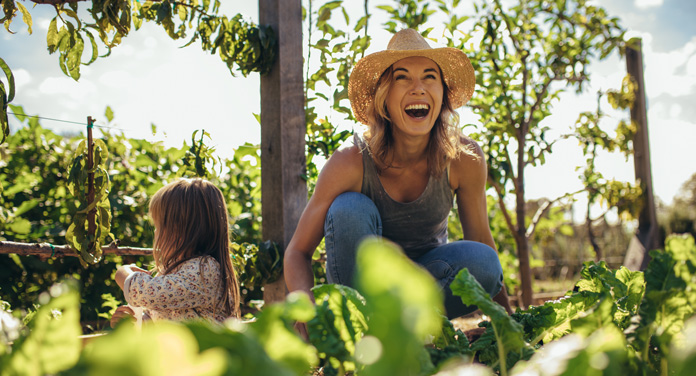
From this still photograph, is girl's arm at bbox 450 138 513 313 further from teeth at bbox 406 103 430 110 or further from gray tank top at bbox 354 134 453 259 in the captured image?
teeth at bbox 406 103 430 110

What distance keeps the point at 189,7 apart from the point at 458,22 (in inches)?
57.3

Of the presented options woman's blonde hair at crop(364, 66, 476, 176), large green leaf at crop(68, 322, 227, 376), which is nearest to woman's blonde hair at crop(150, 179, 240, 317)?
woman's blonde hair at crop(364, 66, 476, 176)

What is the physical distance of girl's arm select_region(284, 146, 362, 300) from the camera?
171 cm

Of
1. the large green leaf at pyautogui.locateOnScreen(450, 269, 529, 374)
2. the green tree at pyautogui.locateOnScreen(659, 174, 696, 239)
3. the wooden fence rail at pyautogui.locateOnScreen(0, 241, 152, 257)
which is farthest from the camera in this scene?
the green tree at pyautogui.locateOnScreen(659, 174, 696, 239)

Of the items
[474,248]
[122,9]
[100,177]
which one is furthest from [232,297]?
[122,9]

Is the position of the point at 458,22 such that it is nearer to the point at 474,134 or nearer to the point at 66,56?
the point at 474,134

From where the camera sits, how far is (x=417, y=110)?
75.3 inches

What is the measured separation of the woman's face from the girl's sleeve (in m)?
0.91

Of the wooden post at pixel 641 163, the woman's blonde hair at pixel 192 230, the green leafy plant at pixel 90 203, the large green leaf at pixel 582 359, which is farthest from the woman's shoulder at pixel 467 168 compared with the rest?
the wooden post at pixel 641 163

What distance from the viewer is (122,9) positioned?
67.0 inches

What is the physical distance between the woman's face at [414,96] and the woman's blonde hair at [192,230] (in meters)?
0.81

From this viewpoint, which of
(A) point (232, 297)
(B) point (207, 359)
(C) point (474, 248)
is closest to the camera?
(B) point (207, 359)

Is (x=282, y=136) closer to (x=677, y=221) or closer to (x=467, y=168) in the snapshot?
(x=467, y=168)

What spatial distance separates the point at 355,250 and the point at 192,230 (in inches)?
31.6
